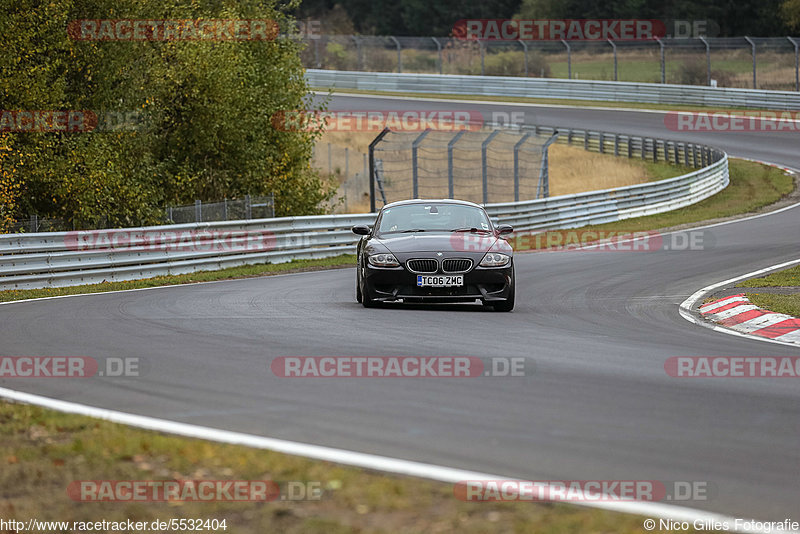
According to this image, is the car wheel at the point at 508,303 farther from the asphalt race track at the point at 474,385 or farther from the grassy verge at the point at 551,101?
the grassy verge at the point at 551,101

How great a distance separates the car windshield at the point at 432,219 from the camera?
46.2 feet

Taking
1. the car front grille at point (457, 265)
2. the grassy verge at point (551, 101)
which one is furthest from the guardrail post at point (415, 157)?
the grassy verge at point (551, 101)

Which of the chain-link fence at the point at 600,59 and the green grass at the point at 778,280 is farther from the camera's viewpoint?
the chain-link fence at the point at 600,59

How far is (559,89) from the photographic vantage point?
55.7m

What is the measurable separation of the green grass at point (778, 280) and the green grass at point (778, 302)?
159 cm

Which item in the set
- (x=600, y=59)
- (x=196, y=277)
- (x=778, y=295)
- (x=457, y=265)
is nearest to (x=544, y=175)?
(x=196, y=277)

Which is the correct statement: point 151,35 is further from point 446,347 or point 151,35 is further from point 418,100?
point 418,100

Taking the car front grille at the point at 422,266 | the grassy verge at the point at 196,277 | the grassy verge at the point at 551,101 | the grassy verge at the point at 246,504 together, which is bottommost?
the grassy verge at the point at 196,277

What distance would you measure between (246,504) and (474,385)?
3184 mm

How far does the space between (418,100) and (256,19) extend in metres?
26.5

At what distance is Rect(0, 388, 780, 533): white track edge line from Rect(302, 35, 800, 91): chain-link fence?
43.1m

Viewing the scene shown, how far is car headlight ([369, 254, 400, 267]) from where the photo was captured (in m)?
12.9

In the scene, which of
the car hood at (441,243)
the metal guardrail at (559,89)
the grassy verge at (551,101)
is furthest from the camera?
the grassy verge at (551,101)

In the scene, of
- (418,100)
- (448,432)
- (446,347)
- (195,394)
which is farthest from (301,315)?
(418,100)
